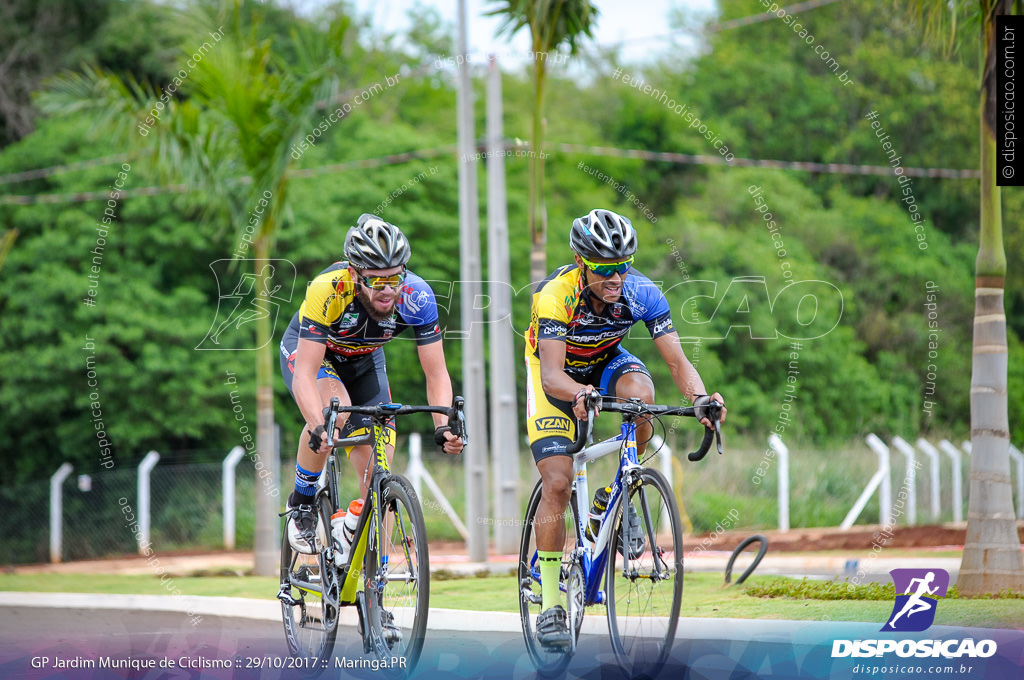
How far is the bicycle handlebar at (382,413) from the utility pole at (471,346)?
6185 mm

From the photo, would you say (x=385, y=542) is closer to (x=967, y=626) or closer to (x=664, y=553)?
(x=664, y=553)

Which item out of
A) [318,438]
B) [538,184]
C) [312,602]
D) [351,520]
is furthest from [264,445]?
[318,438]

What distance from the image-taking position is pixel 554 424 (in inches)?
219

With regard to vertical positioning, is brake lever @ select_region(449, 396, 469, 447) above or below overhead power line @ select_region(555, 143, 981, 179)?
below

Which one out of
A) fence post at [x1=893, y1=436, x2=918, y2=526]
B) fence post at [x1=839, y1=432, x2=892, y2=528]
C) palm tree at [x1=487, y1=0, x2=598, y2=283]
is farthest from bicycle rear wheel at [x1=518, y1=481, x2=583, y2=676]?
fence post at [x1=893, y1=436, x2=918, y2=526]

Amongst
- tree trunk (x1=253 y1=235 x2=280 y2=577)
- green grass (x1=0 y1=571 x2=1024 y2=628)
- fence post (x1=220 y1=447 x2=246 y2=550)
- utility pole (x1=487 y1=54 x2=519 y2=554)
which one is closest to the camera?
green grass (x1=0 y1=571 x2=1024 y2=628)

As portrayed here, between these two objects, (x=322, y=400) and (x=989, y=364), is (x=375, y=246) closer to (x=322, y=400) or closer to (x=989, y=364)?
(x=322, y=400)

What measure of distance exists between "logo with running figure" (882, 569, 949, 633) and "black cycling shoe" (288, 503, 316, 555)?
3172 millimetres

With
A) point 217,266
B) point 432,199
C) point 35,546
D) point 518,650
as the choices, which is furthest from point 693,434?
point 518,650

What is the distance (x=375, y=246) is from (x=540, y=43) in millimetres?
5875

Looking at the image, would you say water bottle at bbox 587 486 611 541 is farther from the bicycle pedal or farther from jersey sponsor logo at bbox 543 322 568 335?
the bicycle pedal

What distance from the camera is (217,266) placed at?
19578 mm

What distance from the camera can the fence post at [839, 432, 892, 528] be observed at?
1430 cm

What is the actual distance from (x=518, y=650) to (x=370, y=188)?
1523cm
